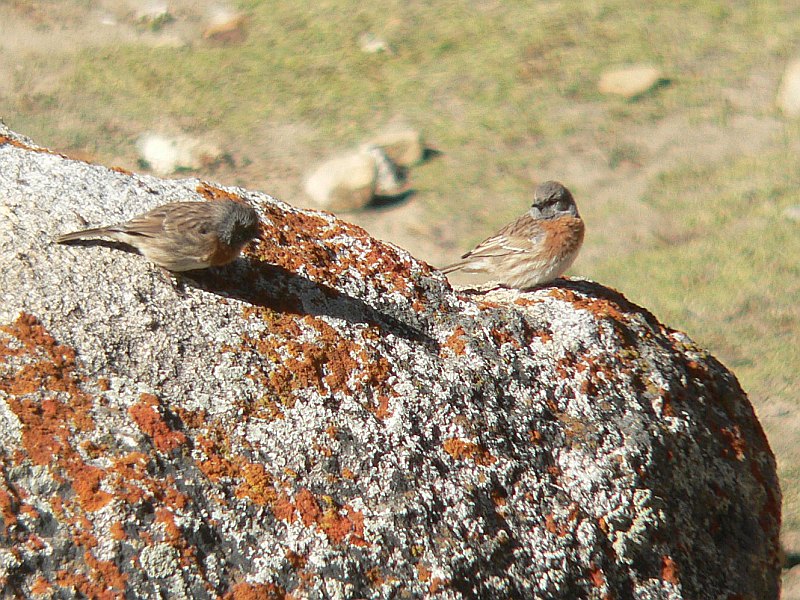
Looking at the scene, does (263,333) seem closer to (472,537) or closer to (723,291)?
(472,537)

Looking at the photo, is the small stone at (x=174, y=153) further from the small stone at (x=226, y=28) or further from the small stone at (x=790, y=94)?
the small stone at (x=790, y=94)

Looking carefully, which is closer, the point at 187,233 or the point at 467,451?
the point at 467,451

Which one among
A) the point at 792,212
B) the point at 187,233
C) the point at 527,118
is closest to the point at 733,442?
the point at 187,233

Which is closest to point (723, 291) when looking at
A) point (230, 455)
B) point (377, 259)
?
point (377, 259)

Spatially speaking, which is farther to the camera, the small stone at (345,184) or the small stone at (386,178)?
the small stone at (386,178)

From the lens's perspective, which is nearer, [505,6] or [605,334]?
[605,334]

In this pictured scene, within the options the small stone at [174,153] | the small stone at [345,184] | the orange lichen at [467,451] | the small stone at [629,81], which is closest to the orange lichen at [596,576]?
the orange lichen at [467,451]

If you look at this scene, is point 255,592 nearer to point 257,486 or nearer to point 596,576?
point 257,486
